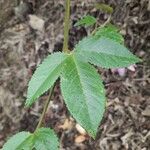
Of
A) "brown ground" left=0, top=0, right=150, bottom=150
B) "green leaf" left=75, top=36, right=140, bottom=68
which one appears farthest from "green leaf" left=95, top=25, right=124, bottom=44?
"brown ground" left=0, top=0, right=150, bottom=150

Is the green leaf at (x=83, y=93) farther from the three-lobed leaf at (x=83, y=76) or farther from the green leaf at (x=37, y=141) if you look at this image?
the green leaf at (x=37, y=141)

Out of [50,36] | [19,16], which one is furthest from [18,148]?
[19,16]

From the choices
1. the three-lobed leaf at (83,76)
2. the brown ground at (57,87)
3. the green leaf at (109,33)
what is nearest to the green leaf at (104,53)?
the three-lobed leaf at (83,76)

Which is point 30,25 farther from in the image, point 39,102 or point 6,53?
point 39,102

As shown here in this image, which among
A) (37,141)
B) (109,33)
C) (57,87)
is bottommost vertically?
(57,87)

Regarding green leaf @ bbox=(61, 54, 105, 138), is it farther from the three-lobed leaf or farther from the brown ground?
the brown ground

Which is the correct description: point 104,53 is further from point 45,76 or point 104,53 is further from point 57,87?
point 57,87

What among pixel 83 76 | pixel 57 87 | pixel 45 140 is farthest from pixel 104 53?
pixel 57 87

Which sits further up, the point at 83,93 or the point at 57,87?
the point at 83,93
